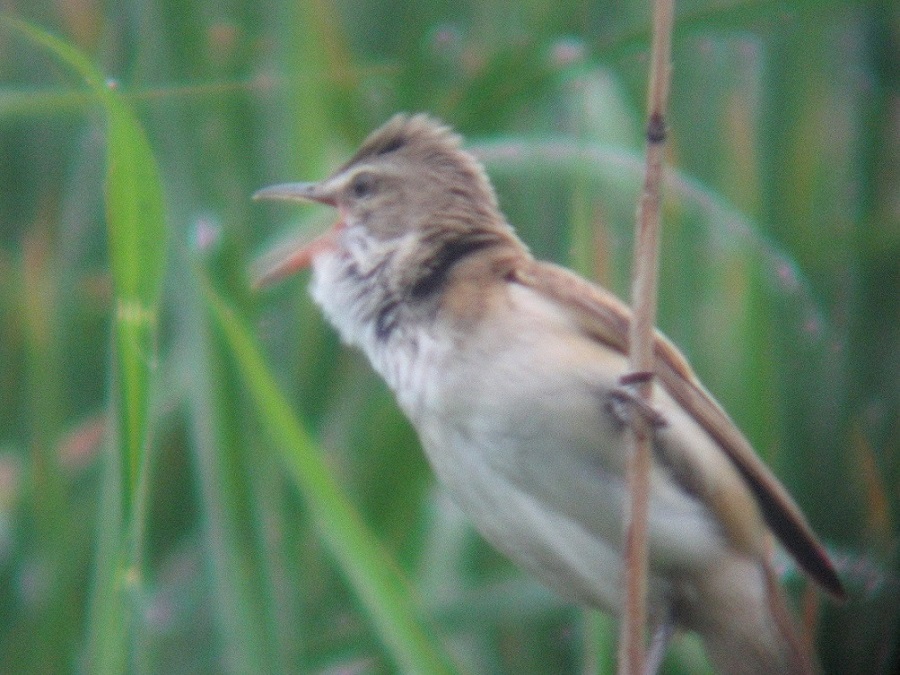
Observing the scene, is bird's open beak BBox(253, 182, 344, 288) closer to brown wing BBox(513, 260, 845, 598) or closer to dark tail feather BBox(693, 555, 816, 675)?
brown wing BBox(513, 260, 845, 598)

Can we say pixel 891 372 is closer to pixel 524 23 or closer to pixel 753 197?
pixel 753 197

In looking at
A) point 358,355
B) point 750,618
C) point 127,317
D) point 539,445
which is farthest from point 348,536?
point 358,355

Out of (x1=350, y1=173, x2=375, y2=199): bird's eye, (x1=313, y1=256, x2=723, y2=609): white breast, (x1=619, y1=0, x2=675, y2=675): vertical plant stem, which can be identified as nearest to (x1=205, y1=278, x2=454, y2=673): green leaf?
(x1=313, y1=256, x2=723, y2=609): white breast

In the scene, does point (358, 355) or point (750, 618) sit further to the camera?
point (358, 355)

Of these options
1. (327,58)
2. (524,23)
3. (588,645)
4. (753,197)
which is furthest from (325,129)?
(588,645)

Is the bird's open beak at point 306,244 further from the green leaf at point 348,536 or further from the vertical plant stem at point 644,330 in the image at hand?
the vertical plant stem at point 644,330

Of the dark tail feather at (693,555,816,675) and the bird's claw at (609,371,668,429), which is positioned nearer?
the bird's claw at (609,371,668,429)

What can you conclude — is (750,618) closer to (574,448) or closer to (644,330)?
(574,448)
